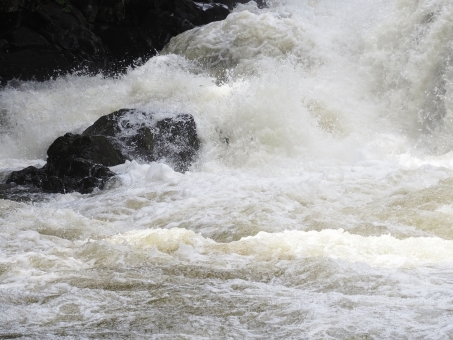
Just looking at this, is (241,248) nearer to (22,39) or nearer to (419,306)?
(419,306)

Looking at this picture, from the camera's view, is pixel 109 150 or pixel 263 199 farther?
pixel 109 150

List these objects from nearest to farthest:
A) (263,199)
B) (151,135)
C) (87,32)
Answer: (263,199)
(151,135)
(87,32)

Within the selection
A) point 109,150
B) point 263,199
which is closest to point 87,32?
point 109,150

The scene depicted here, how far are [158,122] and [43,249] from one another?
5758 millimetres

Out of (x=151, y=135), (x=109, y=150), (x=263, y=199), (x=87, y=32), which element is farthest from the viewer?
(x=87, y=32)

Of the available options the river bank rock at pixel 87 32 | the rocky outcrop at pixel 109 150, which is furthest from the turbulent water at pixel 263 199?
the river bank rock at pixel 87 32

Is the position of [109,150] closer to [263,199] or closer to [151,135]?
[151,135]

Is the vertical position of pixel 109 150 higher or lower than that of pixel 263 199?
higher

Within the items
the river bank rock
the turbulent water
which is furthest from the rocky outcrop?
the river bank rock

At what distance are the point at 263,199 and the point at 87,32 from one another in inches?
432

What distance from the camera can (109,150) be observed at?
358 inches

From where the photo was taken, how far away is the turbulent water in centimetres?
317

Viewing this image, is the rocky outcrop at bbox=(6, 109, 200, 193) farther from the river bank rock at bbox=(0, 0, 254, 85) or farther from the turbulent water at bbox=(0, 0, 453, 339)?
the river bank rock at bbox=(0, 0, 254, 85)

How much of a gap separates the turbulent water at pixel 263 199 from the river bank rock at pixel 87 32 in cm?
69
